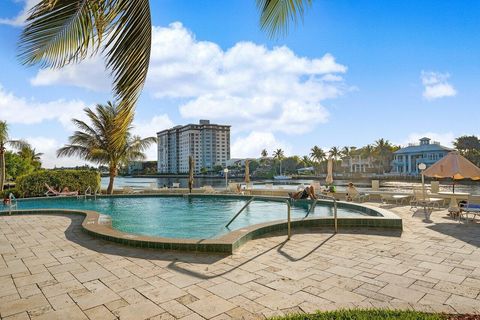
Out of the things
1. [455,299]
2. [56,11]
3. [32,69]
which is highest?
[56,11]

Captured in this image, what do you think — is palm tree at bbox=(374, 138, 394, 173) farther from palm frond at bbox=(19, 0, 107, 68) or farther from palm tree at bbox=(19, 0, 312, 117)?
palm frond at bbox=(19, 0, 107, 68)

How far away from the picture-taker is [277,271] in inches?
171

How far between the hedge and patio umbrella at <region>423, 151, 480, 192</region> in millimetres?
18468

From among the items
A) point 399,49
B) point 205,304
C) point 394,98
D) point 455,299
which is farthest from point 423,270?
point 394,98

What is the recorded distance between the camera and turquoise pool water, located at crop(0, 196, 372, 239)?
9.84 m

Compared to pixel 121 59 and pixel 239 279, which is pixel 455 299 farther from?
pixel 121 59

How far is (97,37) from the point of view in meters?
2.62

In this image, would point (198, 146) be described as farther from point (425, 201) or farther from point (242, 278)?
point (242, 278)

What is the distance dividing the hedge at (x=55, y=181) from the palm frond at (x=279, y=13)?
18.6 m

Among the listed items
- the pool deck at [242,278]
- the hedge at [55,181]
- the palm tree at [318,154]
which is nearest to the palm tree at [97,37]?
the pool deck at [242,278]

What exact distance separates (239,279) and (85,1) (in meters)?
3.53

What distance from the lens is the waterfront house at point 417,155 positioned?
192ft

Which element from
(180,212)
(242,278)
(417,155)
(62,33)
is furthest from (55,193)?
(417,155)

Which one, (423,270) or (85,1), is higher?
(85,1)
